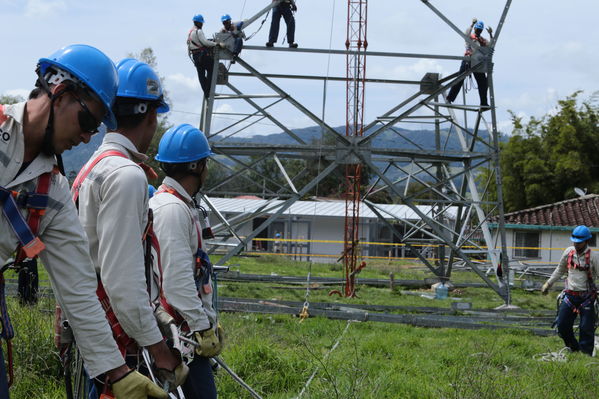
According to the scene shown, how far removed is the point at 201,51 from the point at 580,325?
9032 mm

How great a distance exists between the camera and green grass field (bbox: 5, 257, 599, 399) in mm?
5527

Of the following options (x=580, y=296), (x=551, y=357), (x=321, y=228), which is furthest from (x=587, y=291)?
(x=321, y=228)

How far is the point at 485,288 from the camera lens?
19.8 metres

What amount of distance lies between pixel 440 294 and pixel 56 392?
12879mm

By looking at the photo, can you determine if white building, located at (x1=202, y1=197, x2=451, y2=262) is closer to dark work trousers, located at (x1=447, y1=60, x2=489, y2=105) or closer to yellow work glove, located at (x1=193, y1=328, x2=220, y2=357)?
dark work trousers, located at (x1=447, y1=60, x2=489, y2=105)

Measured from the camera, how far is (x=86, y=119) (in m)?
2.67

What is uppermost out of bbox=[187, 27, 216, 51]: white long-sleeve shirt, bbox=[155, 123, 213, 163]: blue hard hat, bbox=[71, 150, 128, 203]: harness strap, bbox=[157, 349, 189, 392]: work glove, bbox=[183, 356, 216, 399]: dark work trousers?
bbox=[187, 27, 216, 51]: white long-sleeve shirt

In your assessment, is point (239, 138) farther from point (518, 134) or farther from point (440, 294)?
point (518, 134)

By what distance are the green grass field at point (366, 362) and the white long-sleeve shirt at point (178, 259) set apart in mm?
→ 1467

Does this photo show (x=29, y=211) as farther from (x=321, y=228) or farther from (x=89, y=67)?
(x=321, y=228)

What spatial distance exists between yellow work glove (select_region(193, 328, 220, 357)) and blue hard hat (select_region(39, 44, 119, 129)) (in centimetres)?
132

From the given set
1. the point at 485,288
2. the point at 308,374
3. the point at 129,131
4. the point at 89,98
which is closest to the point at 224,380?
the point at 308,374

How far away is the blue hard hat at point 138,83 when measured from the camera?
3414 millimetres

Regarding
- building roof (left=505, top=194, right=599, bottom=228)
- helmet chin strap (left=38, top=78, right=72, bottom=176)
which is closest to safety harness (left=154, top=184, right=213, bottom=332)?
helmet chin strap (left=38, top=78, right=72, bottom=176)
